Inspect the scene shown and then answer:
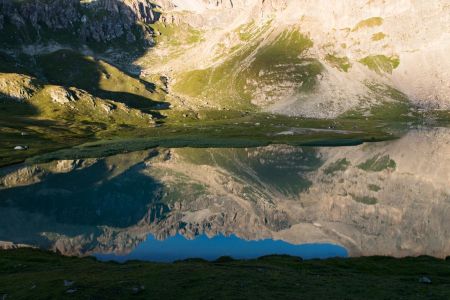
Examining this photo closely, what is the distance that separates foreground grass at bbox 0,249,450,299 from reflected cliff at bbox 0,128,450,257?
670 inches

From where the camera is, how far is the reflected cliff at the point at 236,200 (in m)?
73.8

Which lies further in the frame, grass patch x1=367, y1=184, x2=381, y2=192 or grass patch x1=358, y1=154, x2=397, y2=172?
grass patch x1=358, y1=154, x2=397, y2=172

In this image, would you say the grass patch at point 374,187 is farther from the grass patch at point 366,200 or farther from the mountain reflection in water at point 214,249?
the mountain reflection in water at point 214,249

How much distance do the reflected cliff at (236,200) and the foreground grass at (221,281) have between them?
17.0 m

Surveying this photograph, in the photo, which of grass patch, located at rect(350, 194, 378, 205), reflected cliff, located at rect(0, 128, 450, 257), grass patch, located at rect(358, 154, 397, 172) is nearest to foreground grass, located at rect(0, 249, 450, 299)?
reflected cliff, located at rect(0, 128, 450, 257)

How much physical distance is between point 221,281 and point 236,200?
61.3m

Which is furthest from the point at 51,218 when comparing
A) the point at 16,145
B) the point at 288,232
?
the point at 16,145

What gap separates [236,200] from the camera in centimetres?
9831

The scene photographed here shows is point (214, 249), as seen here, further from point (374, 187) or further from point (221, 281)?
point (374, 187)

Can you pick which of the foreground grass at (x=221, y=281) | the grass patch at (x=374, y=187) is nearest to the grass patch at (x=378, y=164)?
the grass patch at (x=374, y=187)

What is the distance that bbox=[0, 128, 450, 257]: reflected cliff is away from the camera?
73.8 m

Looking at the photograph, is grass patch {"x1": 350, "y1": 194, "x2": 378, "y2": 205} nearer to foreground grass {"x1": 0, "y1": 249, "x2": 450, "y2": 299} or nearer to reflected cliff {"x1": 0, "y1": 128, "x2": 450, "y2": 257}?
reflected cliff {"x1": 0, "y1": 128, "x2": 450, "y2": 257}

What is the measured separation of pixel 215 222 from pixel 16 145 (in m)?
112

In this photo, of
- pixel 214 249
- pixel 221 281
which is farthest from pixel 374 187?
pixel 221 281
